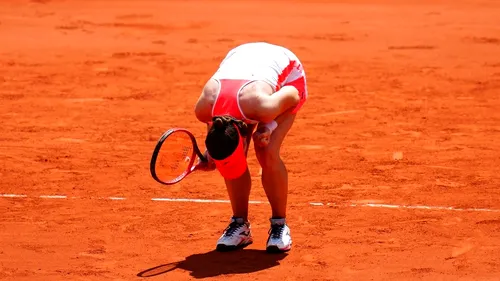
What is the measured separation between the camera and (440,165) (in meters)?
11.1

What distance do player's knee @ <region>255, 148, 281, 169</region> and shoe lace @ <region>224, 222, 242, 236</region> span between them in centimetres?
56

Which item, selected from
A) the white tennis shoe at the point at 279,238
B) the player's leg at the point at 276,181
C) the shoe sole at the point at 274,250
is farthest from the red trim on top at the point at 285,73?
the shoe sole at the point at 274,250

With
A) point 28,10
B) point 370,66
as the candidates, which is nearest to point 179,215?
point 370,66

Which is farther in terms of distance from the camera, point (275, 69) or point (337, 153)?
point (337, 153)

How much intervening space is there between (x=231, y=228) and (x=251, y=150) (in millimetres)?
3447

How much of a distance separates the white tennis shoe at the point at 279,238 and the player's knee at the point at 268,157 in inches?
18.8

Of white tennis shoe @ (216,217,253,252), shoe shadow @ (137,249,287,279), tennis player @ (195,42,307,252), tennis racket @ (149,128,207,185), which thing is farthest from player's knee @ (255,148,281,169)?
shoe shadow @ (137,249,287,279)

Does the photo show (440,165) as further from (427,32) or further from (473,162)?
(427,32)

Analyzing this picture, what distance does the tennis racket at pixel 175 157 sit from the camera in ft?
26.0

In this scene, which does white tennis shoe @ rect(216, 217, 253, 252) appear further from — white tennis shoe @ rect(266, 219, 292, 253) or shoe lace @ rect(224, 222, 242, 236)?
white tennis shoe @ rect(266, 219, 292, 253)

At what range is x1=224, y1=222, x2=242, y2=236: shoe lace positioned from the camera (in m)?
8.49

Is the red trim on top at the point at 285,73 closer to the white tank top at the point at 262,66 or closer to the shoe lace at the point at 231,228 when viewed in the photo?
the white tank top at the point at 262,66

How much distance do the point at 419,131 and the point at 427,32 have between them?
663cm

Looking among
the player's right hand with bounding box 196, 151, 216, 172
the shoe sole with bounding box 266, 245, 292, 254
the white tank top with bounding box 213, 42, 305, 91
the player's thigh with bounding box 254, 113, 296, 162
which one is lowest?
the shoe sole with bounding box 266, 245, 292, 254
